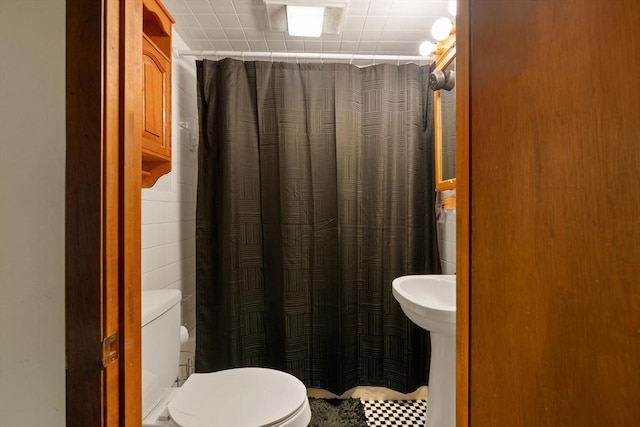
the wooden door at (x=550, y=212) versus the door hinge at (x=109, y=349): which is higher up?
the wooden door at (x=550, y=212)

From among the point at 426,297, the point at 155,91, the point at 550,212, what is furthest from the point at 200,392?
the point at 550,212

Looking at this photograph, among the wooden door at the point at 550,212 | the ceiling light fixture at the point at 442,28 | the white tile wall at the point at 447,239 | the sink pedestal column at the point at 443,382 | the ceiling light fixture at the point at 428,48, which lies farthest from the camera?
the white tile wall at the point at 447,239

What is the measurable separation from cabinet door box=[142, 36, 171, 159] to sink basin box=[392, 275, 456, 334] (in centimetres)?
107

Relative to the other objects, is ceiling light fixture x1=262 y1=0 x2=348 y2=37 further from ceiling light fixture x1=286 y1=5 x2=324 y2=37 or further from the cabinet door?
the cabinet door

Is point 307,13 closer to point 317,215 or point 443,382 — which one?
point 317,215

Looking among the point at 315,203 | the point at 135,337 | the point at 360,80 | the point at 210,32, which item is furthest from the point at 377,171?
the point at 135,337

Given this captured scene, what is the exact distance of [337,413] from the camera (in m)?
1.60

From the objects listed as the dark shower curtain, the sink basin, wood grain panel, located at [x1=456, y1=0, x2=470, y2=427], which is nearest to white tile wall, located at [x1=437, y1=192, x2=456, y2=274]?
the dark shower curtain

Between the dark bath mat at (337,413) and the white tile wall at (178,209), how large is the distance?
0.84 metres

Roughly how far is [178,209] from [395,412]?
1.64 m

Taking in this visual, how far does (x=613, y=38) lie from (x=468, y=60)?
0.59 ft

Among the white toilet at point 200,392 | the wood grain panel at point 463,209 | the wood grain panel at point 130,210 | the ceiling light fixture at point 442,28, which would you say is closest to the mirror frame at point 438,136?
the ceiling light fixture at point 442,28

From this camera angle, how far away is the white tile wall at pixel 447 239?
160cm

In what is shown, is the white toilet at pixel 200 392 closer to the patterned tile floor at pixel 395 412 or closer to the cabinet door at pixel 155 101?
the cabinet door at pixel 155 101
